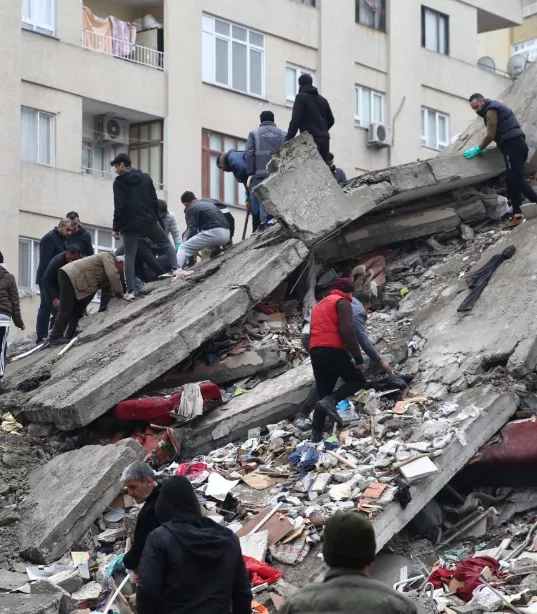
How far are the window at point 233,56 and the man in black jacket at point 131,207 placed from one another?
1344 cm

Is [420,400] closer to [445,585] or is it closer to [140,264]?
Result: [445,585]

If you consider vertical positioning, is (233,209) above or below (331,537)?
above

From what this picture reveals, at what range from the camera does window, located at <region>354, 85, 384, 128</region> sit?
30.7m

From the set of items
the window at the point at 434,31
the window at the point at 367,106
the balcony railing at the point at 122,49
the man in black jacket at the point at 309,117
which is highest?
the window at the point at 434,31

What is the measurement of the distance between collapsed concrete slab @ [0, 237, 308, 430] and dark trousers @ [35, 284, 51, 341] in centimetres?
99

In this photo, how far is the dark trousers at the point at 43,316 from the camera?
51.0 feet

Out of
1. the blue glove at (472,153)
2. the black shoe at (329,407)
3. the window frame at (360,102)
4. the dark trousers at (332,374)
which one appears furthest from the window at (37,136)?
the black shoe at (329,407)

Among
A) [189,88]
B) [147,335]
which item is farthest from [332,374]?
[189,88]

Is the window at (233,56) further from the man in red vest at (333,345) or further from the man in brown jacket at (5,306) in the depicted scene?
the man in red vest at (333,345)

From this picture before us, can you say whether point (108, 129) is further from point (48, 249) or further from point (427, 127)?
point (48, 249)

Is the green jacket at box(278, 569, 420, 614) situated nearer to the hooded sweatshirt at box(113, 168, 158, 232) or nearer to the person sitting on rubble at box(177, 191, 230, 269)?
the hooded sweatshirt at box(113, 168, 158, 232)

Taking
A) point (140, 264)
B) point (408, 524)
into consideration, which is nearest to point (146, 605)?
point (408, 524)

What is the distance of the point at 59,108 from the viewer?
24.9 m

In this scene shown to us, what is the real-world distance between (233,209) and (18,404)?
50.3 ft
